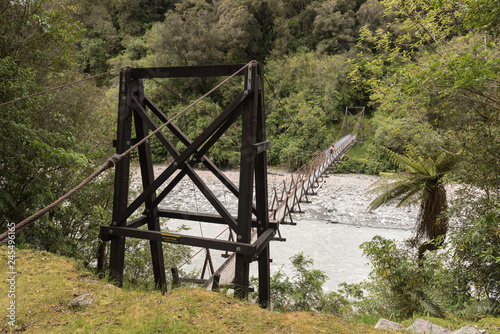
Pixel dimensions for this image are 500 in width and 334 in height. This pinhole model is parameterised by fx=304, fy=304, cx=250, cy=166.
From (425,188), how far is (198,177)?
3.74 meters

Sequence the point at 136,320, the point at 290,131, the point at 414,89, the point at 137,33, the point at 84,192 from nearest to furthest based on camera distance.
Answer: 1. the point at 136,320
2. the point at 414,89
3. the point at 84,192
4. the point at 290,131
5. the point at 137,33

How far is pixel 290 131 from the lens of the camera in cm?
1791

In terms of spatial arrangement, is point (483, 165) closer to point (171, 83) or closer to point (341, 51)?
point (171, 83)

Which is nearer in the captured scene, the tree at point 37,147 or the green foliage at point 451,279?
the green foliage at point 451,279

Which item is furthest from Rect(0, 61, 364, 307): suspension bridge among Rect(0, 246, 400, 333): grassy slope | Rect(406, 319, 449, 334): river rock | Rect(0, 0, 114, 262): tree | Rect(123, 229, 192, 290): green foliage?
Rect(123, 229, 192, 290): green foliage

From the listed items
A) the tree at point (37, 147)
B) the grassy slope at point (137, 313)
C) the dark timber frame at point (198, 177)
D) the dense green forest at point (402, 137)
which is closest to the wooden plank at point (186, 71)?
the dark timber frame at point (198, 177)

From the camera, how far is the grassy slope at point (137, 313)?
4.24 feet

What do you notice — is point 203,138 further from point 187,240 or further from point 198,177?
point 187,240

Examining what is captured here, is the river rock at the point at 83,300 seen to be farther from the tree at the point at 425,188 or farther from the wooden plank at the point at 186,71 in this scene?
the tree at the point at 425,188

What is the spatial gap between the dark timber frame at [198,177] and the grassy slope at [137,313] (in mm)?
602

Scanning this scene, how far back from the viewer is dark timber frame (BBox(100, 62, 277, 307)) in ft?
7.36

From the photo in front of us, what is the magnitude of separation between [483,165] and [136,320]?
3031 mm

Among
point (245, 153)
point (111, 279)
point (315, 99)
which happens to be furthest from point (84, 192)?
point (315, 99)

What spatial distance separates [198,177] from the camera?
2533 millimetres
